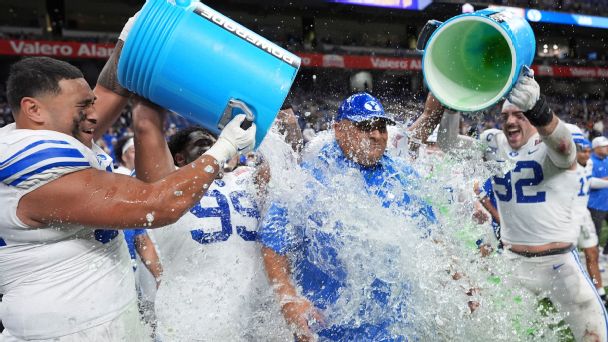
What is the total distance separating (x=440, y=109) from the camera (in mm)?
2951

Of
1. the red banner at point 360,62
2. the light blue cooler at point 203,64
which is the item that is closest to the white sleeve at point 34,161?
the light blue cooler at point 203,64

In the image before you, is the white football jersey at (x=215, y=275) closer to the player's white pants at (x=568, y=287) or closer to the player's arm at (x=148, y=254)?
the player's arm at (x=148, y=254)

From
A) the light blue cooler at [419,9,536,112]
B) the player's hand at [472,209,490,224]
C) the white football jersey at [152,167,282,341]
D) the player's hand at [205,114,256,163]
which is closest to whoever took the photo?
the player's hand at [205,114,256,163]

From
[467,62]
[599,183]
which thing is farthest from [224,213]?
[599,183]

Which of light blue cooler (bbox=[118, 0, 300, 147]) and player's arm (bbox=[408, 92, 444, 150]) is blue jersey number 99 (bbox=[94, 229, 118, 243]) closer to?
light blue cooler (bbox=[118, 0, 300, 147])

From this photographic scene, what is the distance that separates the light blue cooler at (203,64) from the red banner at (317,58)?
700 inches

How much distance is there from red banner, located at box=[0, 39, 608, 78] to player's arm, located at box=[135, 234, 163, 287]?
16350mm

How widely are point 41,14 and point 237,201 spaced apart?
2803 centimetres

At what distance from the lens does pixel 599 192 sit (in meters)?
7.65

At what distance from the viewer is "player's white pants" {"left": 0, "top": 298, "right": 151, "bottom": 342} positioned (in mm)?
1998

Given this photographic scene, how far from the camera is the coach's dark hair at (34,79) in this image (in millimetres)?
1935

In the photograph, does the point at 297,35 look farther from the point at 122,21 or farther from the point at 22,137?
the point at 22,137

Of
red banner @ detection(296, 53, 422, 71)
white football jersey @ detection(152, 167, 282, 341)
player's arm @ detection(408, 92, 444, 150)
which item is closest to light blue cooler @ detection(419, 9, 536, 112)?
player's arm @ detection(408, 92, 444, 150)

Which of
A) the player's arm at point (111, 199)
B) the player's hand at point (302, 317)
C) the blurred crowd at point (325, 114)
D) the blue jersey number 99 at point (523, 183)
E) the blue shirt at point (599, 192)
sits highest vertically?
the player's arm at point (111, 199)
